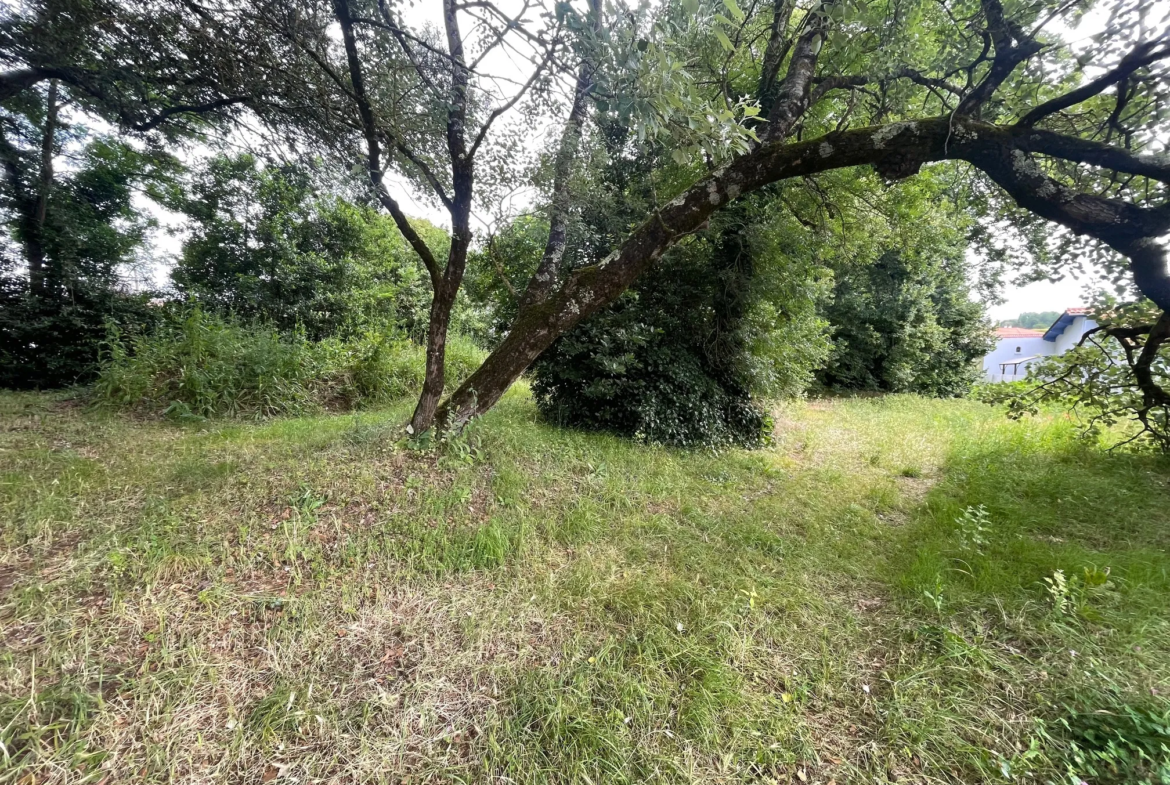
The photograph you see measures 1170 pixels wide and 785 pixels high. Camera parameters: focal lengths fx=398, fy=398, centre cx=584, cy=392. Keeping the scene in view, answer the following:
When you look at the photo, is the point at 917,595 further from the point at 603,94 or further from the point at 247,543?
the point at 247,543

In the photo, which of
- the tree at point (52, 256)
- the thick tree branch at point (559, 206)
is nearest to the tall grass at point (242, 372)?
the tree at point (52, 256)

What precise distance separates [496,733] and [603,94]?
9.32ft

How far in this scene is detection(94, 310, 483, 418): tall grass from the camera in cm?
478

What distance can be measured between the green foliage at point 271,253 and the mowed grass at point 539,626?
4750 mm

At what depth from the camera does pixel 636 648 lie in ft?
5.91

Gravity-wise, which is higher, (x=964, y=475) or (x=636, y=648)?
(x=964, y=475)

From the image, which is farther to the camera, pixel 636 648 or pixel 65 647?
pixel 636 648

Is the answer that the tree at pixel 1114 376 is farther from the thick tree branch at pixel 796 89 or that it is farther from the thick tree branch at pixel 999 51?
the thick tree branch at pixel 796 89

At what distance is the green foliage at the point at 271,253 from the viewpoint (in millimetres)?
7129

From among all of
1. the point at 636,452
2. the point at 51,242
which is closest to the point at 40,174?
the point at 51,242

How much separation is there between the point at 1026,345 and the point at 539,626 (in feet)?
120

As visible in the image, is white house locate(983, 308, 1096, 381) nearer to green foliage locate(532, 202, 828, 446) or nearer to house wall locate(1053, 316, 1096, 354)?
house wall locate(1053, 316, 1096, 354)

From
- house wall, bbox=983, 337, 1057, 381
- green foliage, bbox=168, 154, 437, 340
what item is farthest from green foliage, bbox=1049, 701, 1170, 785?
house wall, bbox=983, 337, 1057, 381

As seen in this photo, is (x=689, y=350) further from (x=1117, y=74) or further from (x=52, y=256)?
(x=52, y=256)
